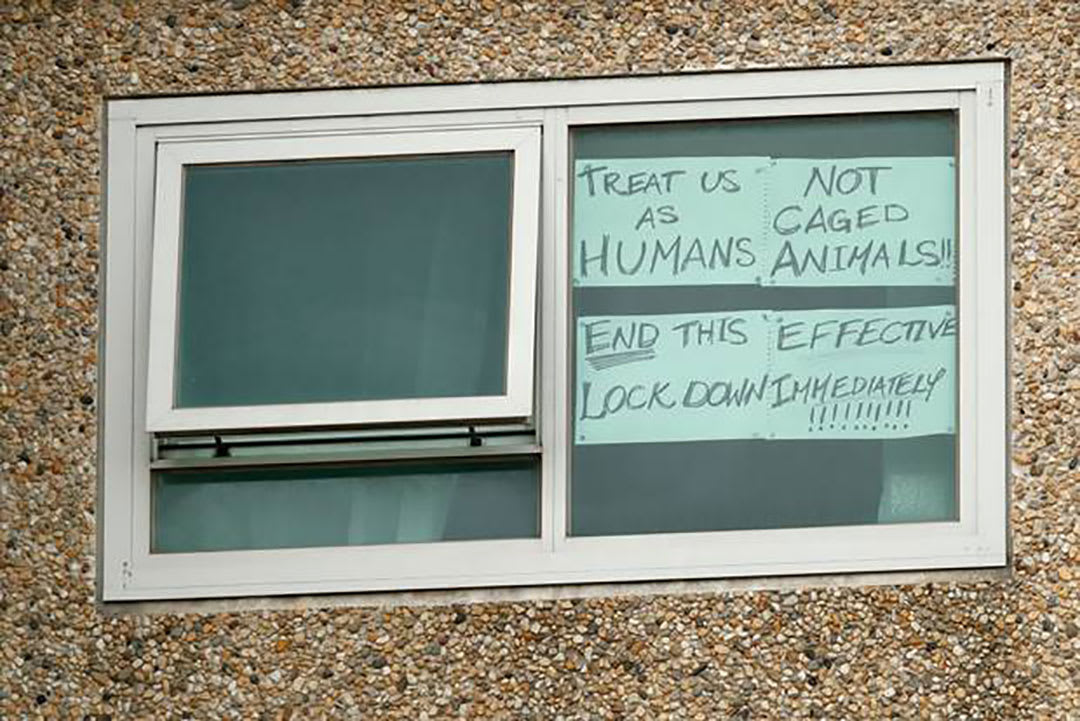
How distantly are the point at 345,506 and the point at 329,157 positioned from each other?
104 cm

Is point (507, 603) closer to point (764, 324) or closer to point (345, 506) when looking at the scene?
point (345, 506)

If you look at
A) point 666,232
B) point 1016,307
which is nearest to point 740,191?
point 666,232

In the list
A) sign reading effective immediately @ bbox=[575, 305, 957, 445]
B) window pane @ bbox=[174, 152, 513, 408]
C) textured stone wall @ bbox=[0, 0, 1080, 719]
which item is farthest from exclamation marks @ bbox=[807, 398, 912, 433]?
window pane @ bbox=[174, 152, 513, 408]

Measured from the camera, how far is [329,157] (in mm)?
9117

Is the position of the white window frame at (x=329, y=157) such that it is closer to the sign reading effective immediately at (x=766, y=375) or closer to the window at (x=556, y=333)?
the window at (x=556, y=333)

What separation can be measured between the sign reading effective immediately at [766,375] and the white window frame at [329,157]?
0.23m

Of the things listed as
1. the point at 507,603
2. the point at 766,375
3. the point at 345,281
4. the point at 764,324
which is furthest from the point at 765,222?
the point at 507,603

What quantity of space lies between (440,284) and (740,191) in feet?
3.00

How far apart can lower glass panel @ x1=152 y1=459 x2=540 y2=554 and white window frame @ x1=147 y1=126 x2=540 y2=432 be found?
0.18 meters

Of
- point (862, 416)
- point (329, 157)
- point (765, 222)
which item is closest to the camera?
point (862, 416)

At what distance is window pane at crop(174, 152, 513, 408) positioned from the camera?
8.95 m

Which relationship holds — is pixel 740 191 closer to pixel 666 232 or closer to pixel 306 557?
pixel 666 232

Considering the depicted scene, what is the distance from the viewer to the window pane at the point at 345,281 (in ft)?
29.3

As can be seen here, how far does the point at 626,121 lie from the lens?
9.05m
